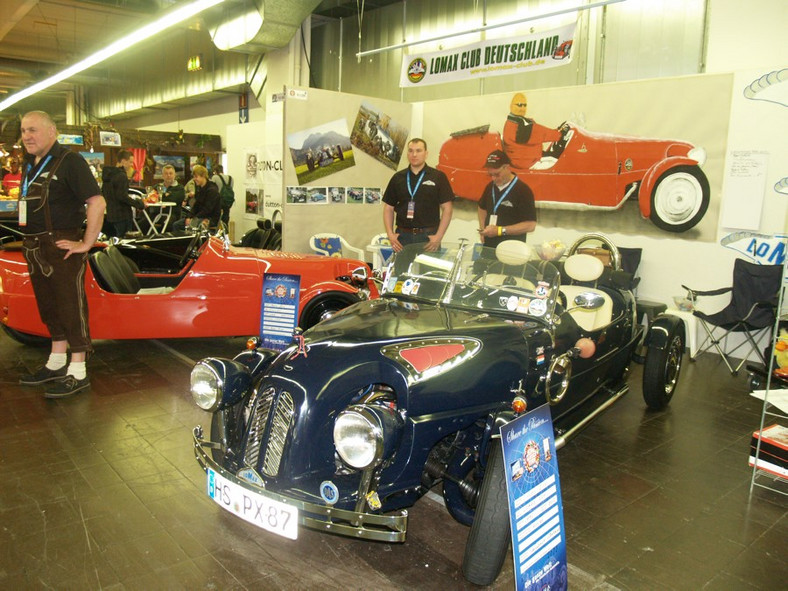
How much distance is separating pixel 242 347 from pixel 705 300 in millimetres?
4889

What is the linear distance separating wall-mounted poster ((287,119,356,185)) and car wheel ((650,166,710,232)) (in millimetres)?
3956

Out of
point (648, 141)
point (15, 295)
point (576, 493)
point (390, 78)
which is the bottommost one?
point (576, 493)

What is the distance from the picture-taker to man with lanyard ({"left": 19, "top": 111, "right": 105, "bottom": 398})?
4.41 metres

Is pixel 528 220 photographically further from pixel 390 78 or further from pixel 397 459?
pixel 390 78

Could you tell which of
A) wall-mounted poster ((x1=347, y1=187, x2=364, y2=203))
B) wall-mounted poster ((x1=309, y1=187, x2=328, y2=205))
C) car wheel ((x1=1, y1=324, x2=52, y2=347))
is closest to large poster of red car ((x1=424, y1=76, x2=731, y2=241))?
wall-mounted poster ((x1=347, y1=187, x2=364, y2=203))

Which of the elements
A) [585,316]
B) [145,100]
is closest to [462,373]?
[585,316]

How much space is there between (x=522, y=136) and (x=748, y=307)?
3517 millimetres

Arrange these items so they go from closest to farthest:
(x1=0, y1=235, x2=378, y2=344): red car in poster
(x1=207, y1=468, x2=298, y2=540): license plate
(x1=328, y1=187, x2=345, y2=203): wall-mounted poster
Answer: (x1=207, y1=468, x2=298, y2=540): license plate < (x1=0, y1=235, x2=378, y2=344): red car in poster < (x1=328, y1=187, x2=345, y2=203): wall-mounted poster

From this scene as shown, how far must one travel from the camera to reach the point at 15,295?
203 inches

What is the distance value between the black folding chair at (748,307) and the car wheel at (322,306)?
11.4ft

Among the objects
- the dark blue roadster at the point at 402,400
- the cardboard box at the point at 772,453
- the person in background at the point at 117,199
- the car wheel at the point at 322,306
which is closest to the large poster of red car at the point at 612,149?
the car wheel at the point at 322,306

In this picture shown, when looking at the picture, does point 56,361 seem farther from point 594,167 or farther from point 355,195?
point 594,167

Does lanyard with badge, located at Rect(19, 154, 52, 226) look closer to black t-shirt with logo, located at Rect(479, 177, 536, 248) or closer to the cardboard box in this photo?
black t-shirt with logo, located at Rect(479, 177, 536, 248)

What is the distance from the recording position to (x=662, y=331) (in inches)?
183
